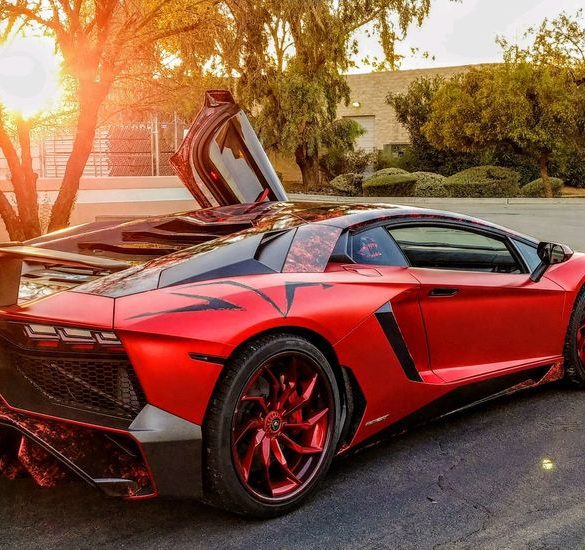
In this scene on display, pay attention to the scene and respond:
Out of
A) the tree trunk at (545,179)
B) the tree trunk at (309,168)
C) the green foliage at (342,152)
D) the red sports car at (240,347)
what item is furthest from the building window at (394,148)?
the red sports car at (240,347)

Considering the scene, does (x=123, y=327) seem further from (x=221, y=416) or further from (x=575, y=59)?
(x=575, y=59)

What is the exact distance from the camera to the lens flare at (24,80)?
1088 cm

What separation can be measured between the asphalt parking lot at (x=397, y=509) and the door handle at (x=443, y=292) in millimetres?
833

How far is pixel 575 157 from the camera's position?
124 ft

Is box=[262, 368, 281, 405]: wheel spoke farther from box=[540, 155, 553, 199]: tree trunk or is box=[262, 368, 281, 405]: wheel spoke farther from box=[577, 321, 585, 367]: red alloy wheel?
box=[540, 155, 553, 199]: tree trunk

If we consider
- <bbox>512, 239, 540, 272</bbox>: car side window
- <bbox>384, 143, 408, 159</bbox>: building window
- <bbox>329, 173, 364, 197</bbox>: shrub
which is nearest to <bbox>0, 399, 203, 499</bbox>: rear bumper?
<bbox>512, 239, 540, 272</bbox>: car side window

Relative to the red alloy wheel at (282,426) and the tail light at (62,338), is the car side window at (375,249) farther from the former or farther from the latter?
the tail light at (62,338)

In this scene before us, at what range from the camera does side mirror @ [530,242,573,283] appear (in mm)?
5112

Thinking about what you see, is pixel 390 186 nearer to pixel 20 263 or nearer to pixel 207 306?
pixel 20 263

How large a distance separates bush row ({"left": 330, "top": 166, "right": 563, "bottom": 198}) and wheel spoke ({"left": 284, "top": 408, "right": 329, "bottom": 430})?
1184 inches

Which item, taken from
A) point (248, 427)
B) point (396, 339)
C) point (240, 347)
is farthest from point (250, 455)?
point (396, 339)

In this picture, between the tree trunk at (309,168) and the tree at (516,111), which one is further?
the tree trunk at (309,168)

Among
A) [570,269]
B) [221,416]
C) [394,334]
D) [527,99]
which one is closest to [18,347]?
[221,416]

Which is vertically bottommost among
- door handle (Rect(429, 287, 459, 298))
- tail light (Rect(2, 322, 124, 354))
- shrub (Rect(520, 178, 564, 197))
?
shrub (Rect(520, 178, 564, 197))
